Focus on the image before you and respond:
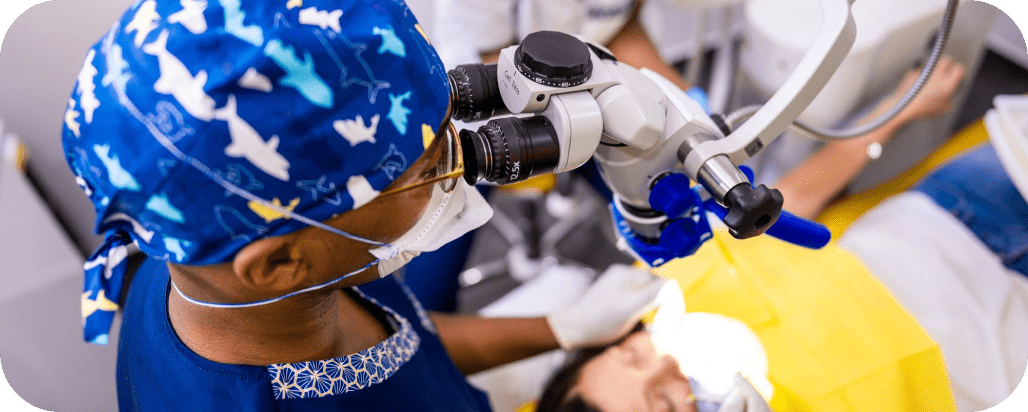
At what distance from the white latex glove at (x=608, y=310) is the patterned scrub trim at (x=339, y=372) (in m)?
0.56

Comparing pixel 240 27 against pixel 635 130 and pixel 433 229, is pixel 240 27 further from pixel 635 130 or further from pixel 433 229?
pixel 635 130

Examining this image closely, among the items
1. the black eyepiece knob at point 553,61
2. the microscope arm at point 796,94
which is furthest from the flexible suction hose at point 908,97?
the black eyepiece knob at point 553,61

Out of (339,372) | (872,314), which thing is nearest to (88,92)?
(339,372)

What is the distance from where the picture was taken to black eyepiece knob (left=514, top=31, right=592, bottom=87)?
818 mm

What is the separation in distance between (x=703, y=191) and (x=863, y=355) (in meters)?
0.80

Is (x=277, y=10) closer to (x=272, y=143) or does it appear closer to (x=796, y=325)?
(x=272, y=143)

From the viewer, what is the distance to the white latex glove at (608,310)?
1.58 meters

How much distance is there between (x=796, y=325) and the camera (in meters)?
1.51

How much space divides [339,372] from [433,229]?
0.92 feet

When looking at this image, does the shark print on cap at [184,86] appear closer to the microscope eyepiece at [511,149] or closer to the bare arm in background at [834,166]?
the microscope eyepiece at [511,149]

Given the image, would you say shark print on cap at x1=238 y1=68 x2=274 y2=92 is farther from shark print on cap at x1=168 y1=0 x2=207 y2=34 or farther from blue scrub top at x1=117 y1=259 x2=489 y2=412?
blue scrub top at x1=117 y1=259 x2=489 y2=412

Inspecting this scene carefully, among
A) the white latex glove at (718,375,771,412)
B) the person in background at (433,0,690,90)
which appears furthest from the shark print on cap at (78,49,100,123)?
the white latex glove at (718,375,771,412)

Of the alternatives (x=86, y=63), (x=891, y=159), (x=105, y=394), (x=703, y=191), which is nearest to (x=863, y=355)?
(x=703, y=191)

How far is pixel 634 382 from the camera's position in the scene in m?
1.48
